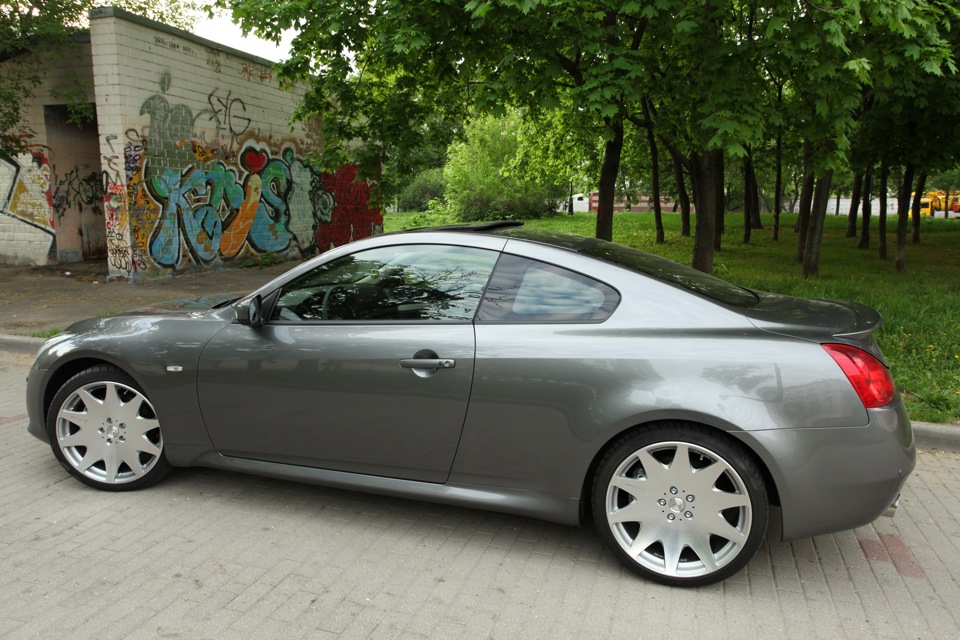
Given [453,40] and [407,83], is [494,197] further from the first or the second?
[453,40]

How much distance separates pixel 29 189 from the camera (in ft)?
44.9

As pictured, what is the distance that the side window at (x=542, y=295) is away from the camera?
323 centimetres

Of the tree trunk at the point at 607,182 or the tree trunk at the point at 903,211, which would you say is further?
the tree trunk at the point at 903,211

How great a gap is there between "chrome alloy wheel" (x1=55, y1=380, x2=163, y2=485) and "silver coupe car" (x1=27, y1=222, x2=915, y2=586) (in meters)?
0.01

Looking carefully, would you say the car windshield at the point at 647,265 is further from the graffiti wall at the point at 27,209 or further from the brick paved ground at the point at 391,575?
the graffiti wall at the point at 27,209

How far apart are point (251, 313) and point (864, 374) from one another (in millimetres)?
2886

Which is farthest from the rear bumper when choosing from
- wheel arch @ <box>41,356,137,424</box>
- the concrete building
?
the concrete building

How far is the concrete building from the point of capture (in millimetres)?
11680

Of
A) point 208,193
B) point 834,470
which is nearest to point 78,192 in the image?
point 208,193

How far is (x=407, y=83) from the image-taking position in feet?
33.7

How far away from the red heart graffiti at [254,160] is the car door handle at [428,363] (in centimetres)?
1224

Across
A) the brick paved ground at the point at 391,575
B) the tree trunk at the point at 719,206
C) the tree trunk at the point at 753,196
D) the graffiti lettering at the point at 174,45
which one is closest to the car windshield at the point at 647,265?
the brick paved ground at the point at 391,575

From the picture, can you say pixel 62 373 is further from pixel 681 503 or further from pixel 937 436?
pixel 937 436

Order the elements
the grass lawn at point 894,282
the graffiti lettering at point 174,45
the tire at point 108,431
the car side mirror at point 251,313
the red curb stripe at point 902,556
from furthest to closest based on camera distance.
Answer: the graffiti lettering at point 174,45, the grass lawn at point 894,282, the tire at point 108,431, the car side mirror at point 251,313, the red curb stripe at point 902,556
